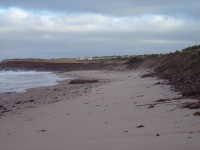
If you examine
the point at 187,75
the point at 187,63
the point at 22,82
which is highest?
the point at 187,63

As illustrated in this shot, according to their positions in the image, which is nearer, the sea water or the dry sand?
the dry sand

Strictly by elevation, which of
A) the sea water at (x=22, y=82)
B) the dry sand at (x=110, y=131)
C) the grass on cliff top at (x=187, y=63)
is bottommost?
the sea water at (x=22, y=82)

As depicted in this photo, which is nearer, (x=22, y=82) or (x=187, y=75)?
(x=187, y=75)

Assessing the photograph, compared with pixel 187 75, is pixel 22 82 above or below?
below

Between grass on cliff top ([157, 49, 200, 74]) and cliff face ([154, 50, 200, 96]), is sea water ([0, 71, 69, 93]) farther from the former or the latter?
grass on cliff top ([157, 49, 200, 74])

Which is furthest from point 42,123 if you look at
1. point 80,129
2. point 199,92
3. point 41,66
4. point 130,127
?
point 41,66

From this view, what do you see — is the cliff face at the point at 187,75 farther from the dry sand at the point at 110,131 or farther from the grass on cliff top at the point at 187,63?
the dry sand at the point at 110,131

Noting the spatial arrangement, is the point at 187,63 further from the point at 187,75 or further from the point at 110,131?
the point at 110,131

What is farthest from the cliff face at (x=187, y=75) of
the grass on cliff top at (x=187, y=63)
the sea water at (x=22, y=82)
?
the sea water at (x=22, y=82)

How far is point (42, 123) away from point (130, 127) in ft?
8.11

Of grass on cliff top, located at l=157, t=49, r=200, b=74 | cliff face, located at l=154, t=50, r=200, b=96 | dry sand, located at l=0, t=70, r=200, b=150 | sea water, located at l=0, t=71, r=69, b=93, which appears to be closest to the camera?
dry sand, located at l=0, t=70, r=200, b=150

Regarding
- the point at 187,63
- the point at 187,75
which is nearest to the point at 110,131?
the point at 187,75

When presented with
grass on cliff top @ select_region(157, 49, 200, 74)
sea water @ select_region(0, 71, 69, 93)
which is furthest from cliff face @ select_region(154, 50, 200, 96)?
sea water @ select_region(0, 71, 69, 93)

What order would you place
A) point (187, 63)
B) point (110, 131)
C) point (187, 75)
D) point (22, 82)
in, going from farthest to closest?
point (22, 82) → point (187, 63) → point (187, 75) → point (110, 131)
